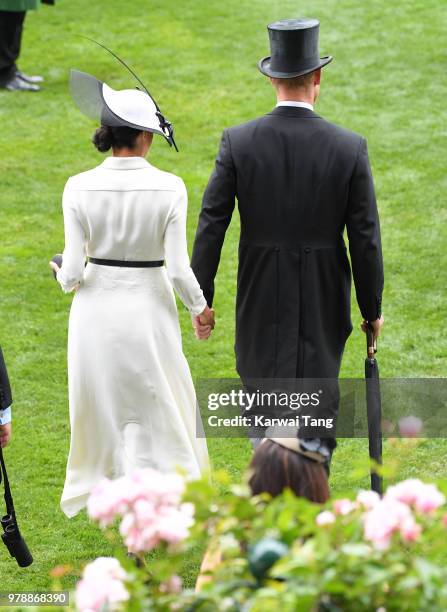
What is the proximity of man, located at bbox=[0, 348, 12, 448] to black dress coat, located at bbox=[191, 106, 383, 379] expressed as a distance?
0.87m

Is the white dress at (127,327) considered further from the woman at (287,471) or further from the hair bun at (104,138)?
the woman at (287,471)

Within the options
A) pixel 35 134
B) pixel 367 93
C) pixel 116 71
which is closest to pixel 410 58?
pixel 367 93

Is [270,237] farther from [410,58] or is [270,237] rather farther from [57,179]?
[410,58]

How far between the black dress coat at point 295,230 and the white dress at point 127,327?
0.23 meters

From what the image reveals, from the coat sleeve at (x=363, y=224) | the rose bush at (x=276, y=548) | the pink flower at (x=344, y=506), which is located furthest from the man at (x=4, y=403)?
the pink flower at (x=344, y=506)

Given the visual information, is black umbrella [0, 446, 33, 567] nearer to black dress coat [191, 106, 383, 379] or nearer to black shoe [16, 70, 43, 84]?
black dress coat [191, 106, 383, 379]

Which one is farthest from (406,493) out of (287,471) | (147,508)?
(287,471)

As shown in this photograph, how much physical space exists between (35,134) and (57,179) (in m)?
1.02

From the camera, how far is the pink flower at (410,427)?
5555 millimetres

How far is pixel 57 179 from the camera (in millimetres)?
9062

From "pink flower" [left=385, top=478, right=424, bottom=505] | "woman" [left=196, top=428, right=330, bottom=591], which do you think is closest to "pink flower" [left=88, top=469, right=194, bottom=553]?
"pink flower" [left=385, top=478, right=424, bottom=505]

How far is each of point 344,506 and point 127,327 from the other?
2369 mm

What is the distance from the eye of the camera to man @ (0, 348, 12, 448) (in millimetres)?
4383

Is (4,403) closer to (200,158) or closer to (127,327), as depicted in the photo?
(127,327)
